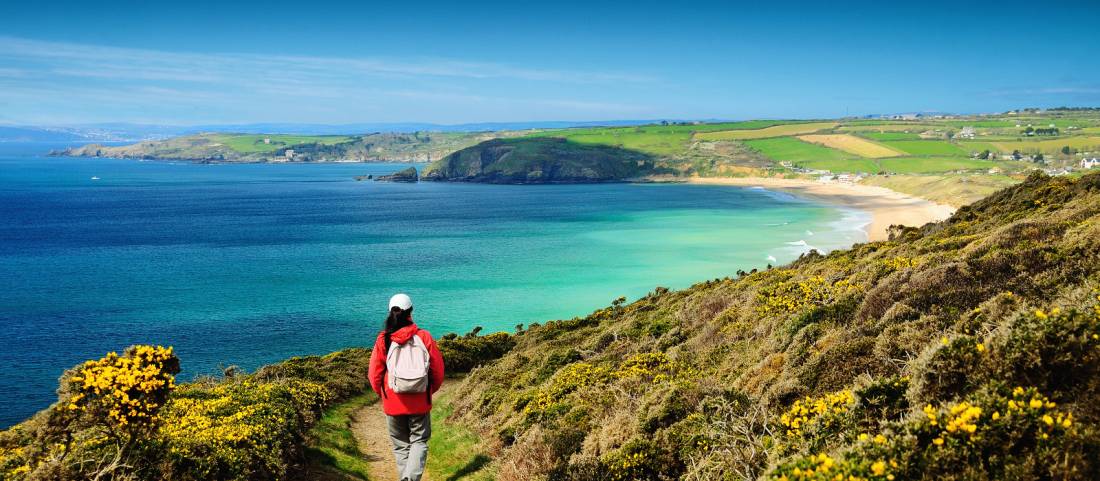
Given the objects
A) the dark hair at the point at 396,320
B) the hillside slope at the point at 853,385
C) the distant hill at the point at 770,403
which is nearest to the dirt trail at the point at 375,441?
the distant hill at the point at 770,403

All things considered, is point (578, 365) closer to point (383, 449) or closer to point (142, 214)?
point (383, 449)

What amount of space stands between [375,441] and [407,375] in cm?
689

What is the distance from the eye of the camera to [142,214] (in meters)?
108

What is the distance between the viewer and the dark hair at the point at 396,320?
7.90 meters

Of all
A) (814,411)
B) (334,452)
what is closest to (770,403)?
(814,411)

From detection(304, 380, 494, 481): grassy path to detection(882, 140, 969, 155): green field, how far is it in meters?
195

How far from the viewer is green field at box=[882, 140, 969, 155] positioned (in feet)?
575

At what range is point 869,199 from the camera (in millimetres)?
123500

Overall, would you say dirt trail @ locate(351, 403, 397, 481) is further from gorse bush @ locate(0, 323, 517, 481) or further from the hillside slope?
the hillside slope

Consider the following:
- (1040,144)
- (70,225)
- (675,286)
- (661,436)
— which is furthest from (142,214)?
(1040,144)

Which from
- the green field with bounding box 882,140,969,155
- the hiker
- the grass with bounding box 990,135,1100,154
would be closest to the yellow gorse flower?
the hiker

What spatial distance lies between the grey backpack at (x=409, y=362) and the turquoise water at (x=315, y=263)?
29024 millimetres

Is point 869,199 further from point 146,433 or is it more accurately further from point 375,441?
point 146,433

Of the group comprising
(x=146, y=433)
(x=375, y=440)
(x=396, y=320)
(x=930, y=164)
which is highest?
(x=396, y=320)
